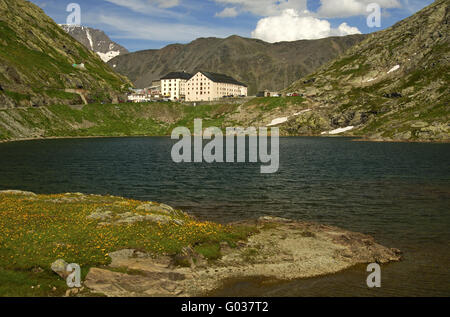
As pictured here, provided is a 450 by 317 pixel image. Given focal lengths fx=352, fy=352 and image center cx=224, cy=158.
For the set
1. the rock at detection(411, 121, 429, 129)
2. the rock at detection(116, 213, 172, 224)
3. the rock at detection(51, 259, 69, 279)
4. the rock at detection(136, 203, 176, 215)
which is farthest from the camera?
the rock at detection(411, 121, 429, 129)

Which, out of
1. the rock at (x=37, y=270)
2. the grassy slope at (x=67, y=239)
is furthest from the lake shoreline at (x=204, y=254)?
the rock at (x=37, y=270)

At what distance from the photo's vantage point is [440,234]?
3506 centimetres

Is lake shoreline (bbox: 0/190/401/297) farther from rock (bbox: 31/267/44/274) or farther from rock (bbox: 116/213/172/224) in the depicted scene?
rock (bbox: 31/267/44/274)

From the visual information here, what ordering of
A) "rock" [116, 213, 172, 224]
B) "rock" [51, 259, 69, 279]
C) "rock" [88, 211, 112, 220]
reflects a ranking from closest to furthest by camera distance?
"rock" [51, 259, 69, 279] < "rock" [116, 213, 172, 224] < "rock" [88, 211, 112, 220]

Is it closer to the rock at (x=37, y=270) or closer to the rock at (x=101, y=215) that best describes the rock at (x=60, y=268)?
the rock at (x=37, y=270)

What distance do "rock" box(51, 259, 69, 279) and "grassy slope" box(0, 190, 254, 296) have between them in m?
0.36

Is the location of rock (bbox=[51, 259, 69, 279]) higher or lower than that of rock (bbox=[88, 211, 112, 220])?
lower

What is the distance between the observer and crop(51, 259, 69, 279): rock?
73.7 feet

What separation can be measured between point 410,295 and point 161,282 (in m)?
16.3

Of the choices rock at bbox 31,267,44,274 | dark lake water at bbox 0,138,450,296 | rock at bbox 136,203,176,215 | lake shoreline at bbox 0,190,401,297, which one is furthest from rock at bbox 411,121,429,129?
rock at bbox 31,267,44,274

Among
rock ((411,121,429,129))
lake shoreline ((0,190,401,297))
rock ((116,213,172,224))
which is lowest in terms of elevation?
lake shoreline ((0,190,401,297))

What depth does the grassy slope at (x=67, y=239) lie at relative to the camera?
22031 mm
